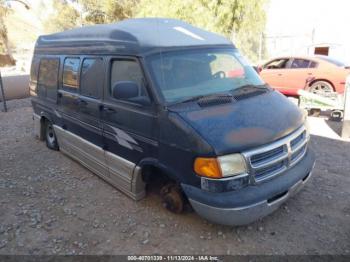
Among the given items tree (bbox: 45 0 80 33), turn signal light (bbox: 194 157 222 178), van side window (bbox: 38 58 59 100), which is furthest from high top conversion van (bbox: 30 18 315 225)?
tree (bbox: 45 0 80 33)

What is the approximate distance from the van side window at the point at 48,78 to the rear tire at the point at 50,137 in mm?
655

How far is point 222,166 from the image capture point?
2957mm

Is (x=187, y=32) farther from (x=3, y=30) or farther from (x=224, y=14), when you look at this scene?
(x=3, y=30)

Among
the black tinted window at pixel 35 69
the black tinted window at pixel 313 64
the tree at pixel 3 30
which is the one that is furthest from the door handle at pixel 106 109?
the tree at pixel 3 30

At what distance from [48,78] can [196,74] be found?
340 cm

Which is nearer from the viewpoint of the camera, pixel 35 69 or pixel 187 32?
pixel 187 32

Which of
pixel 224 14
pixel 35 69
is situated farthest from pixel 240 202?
pixel 224 14

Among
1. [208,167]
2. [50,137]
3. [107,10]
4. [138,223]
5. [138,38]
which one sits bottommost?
[138,223]

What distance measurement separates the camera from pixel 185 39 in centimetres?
404

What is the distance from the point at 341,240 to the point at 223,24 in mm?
10362

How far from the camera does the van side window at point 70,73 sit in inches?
189

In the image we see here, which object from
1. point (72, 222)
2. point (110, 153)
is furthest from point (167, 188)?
point (72, 222)

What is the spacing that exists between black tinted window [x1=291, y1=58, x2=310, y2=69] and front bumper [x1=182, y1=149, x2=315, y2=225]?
7694mm

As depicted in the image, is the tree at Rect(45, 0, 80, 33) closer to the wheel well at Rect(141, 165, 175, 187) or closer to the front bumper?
the wheel well at Rect(141, 165, 175, 187)
